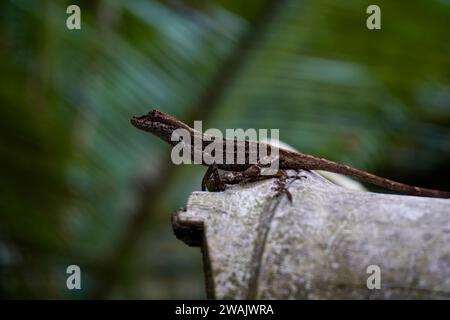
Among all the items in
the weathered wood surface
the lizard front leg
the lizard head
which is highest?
the lizard head

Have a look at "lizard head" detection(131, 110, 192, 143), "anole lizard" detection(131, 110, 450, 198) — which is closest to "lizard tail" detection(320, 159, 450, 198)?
"anole lizard" detection(131, 110, 450, 198)

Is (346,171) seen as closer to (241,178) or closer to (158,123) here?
(241,178)

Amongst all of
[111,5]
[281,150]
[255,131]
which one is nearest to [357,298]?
[281,150]

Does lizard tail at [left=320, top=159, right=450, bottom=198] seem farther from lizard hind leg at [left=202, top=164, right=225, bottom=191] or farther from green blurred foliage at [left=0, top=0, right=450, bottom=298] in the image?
green blurred foliage at [left=0, top=0, right=450, bottom=298]

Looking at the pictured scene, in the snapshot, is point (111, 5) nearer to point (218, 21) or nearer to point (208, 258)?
point (218, 21)

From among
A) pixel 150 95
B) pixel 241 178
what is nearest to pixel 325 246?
pixel 241 178

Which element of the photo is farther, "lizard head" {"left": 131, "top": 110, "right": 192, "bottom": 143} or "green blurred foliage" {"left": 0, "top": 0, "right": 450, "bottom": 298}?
"green blurred foliage" {"left": 0, "top": 0, "right": 450, "bottom": 298}
